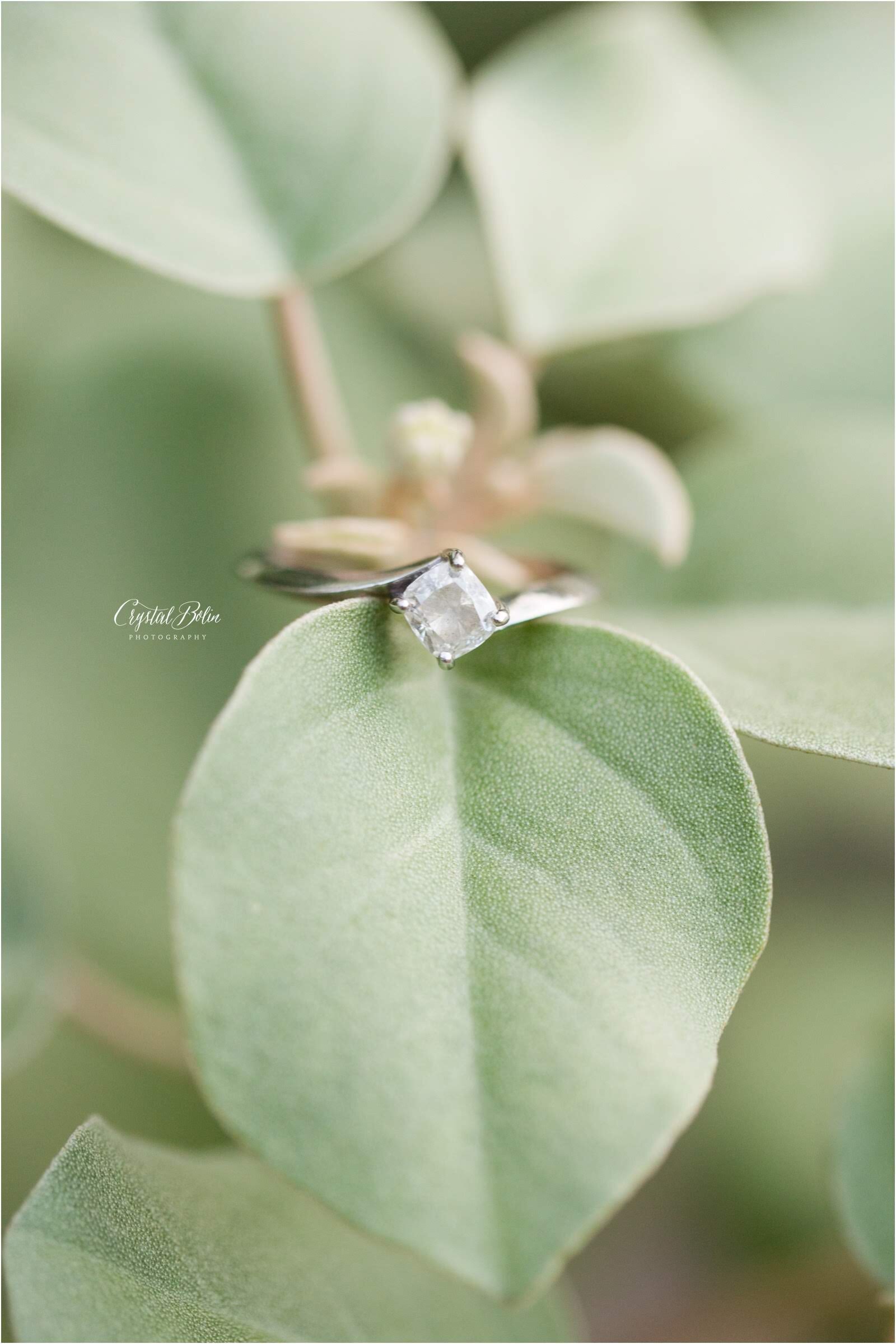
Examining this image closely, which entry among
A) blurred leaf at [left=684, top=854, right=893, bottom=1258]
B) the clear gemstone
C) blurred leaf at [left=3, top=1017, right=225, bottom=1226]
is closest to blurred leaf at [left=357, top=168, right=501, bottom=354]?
blurred leaf at [left=684, top=854, right=893, bottom=1258]

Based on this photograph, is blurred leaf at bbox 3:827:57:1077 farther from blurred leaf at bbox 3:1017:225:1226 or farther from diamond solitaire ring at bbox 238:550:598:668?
diamond solitaire ring at bbox 238:550:598:668

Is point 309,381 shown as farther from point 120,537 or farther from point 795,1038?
point 795,1038

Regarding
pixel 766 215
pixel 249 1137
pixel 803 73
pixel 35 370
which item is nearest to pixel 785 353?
pixel 766 215

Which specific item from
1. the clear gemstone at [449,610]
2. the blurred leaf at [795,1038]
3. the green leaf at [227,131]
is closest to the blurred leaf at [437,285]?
the green leaf at [227,131]

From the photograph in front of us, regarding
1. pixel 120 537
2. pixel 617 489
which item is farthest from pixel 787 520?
pixel 120 537

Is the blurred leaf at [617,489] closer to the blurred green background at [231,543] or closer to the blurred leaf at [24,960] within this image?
the blurred green background at [231,543]
